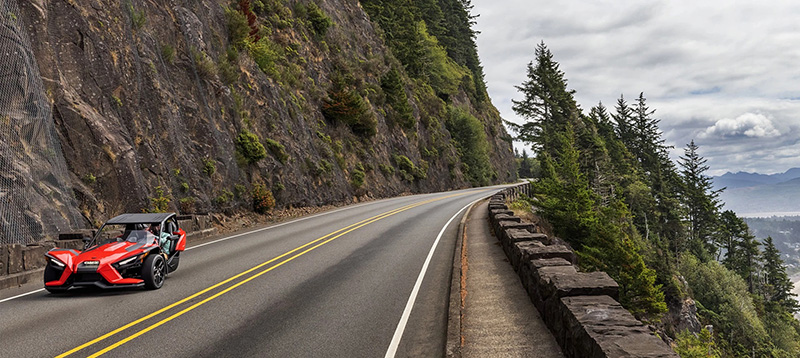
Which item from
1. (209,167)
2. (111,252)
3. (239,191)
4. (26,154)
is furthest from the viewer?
(239,191)

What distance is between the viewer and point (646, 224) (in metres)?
57.4

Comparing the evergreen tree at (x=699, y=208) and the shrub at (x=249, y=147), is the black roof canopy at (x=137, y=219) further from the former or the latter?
the evergreen tree at (x=699, y=208)

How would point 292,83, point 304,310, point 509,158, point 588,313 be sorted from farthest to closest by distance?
1. point 509,158
2. point 292,83
3. point 304,310
4. point 588,313

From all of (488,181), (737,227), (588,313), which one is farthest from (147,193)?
(737,227)

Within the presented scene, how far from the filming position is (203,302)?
7.98 metres

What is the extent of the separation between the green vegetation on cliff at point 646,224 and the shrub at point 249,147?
14.8 meters

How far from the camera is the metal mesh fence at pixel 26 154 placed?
11344 mm

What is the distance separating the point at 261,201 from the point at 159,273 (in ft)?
41.4

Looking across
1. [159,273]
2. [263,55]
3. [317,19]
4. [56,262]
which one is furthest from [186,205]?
[317,19]

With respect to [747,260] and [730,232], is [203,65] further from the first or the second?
[747,260]

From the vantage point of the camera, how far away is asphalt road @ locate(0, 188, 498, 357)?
235 inches

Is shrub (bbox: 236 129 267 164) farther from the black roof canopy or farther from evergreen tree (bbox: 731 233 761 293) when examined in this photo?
evergreen tree (bbox: 731 233 761 293)

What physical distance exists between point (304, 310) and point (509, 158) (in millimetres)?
86569

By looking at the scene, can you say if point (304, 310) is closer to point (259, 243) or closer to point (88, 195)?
point (259, 243)
